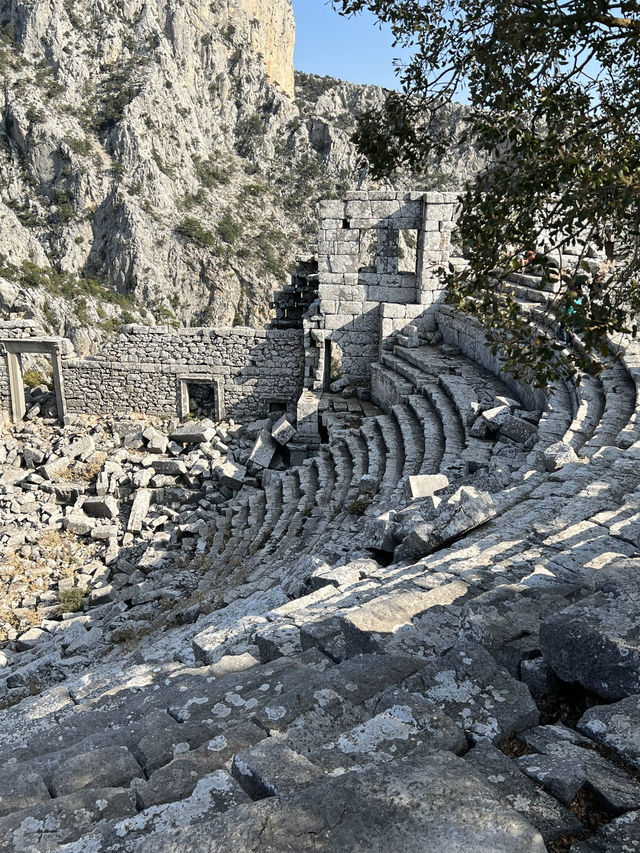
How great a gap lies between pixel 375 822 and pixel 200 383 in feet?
48.6

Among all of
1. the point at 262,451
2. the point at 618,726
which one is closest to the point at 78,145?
the point at 262,451

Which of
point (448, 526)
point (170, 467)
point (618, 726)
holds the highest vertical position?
point (618, 726)

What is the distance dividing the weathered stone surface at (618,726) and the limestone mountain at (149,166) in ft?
103

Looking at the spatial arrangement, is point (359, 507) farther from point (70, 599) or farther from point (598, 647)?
point (598, 647)

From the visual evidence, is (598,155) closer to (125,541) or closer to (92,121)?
(125,541)

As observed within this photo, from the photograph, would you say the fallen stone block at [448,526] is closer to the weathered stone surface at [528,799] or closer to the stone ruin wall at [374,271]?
the weathered stone surface at [528,799]

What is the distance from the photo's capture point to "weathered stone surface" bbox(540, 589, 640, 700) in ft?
8.54

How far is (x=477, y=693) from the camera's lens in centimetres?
275

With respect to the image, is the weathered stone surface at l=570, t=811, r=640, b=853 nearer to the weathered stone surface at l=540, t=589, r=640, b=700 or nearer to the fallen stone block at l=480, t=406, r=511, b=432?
the weathered stone surface at l=540, t=589, r=640, b=700

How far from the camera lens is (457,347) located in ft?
46.4

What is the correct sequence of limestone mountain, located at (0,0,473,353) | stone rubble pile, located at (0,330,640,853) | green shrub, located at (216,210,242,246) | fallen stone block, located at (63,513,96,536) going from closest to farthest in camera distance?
stone rubble pile, located at (0,330,640,853), fallen stone block, located at (63,513,96,536), limestone mountain, located at (0,0,473,353), green shrub, located at (216,210,242,246)


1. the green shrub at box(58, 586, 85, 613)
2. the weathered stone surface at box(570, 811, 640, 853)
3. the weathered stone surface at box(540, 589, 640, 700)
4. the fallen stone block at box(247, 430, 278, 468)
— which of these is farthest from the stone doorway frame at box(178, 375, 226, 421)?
the weathered stone surface at box(570, 811, 640, 853)

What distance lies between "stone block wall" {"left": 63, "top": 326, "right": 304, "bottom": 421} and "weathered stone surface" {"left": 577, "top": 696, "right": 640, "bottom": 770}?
13.7 meters

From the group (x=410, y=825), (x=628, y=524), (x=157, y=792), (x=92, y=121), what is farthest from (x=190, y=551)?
(x=92, y=121)
